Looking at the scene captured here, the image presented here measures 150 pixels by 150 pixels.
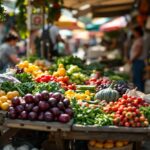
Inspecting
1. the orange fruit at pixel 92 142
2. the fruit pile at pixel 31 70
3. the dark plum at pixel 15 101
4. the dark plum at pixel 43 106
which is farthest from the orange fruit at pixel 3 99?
the fruit pile at pixel 31 70

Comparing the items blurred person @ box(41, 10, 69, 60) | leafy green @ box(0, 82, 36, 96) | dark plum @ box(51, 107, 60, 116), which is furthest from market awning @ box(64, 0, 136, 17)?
dark plum @ box(51, 107, 60, 116)

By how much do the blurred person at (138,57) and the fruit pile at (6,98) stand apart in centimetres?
725

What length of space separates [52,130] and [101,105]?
3.23 ft

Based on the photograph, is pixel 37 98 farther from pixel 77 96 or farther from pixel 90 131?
pixel 77 96

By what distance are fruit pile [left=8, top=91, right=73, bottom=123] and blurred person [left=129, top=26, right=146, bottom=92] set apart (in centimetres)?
749

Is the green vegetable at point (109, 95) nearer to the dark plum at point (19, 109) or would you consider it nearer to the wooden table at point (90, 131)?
the wooden table at point (90, 131)

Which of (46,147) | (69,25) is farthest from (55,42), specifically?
(46,147)

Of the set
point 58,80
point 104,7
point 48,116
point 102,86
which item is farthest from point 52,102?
→ point 104,7

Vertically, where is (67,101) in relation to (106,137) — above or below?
above

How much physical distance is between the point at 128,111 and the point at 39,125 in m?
1.12

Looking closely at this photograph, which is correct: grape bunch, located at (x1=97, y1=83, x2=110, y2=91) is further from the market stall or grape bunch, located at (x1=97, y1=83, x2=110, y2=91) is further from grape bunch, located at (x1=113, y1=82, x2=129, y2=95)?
the market stall

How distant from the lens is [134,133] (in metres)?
5.78

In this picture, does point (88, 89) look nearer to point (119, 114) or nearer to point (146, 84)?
point (119, 114)

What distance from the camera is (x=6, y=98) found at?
20.3 feet
